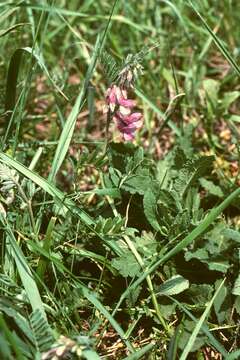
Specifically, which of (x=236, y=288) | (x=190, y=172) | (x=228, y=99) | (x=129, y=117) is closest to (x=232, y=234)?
(x=236, y=288)

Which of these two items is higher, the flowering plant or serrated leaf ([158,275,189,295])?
the flowering plant

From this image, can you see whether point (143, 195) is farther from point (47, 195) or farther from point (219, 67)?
point (219, 67)

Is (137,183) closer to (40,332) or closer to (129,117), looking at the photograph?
(129,117)

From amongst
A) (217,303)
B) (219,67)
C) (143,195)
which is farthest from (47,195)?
(219,67)

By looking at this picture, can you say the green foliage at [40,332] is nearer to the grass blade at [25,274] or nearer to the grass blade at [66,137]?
the grass blade at [25,274]

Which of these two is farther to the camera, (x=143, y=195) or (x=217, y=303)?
(x=143, y=195)

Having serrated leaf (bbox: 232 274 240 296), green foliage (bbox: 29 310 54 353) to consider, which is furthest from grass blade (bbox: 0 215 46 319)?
serrated leaf (bbox: 232 274 240 296)

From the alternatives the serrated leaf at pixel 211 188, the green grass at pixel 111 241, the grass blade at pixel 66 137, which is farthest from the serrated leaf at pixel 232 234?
the grass blade at pixel 66 137

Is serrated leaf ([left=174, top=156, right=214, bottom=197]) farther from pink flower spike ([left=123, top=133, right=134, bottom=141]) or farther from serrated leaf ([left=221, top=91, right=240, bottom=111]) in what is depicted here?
serrated leaf ([left=221, top=91, right=240, bottom=111])
